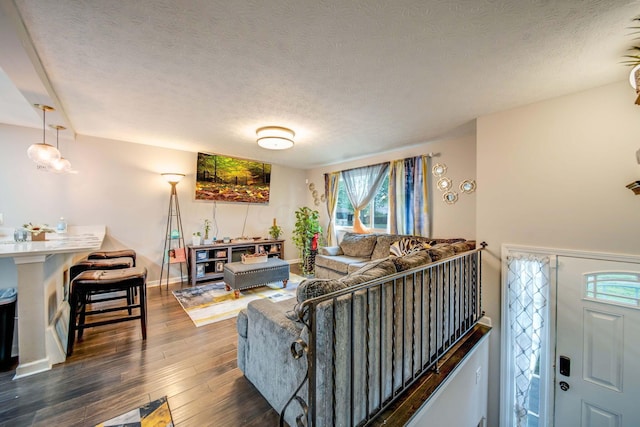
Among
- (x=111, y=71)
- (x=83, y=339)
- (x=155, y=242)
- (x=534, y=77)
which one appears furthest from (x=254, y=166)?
(x=534, y=77)

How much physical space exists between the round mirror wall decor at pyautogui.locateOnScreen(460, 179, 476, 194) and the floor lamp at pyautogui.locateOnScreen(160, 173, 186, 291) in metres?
4.69

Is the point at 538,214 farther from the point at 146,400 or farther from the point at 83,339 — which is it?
the point at 83,339

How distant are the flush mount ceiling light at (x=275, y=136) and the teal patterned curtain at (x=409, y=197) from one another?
2.15 m

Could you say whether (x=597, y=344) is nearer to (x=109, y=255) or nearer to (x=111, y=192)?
(x=109, y=255)

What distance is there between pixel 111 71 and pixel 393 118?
279 centimetres

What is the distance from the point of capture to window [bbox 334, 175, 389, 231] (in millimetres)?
4706

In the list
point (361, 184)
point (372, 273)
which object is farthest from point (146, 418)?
point (361, 184)

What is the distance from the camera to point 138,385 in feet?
6.05

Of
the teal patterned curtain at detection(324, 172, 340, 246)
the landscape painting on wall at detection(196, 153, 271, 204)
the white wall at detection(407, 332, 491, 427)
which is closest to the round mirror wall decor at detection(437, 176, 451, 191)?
the white wall at detection(407, 332, 491, 427)

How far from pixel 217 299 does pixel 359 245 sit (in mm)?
2644

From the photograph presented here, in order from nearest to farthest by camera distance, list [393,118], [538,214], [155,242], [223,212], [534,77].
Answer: [534,77] → [538,214] → [393,118] → [155,242] → [223,212]

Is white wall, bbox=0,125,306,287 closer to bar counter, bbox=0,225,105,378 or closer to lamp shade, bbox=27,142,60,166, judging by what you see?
lamp shade, bbox=27,142,60,166

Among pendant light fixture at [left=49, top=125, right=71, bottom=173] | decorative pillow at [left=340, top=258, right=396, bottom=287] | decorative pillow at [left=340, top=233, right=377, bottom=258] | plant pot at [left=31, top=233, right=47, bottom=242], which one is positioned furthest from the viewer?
decorative pillow at [left=340, top=233, right=377, bottom=258]

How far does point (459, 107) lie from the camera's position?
2.50m
